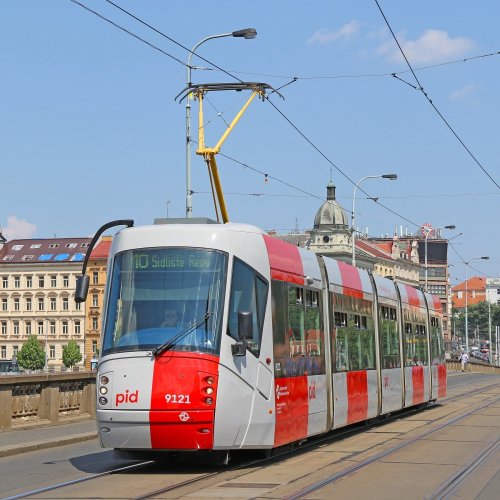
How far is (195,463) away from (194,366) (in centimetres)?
232

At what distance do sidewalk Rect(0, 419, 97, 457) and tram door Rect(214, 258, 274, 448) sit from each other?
4588mm

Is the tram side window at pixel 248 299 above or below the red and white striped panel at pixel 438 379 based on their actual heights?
above

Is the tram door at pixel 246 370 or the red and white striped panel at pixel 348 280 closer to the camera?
the tram door at pixel 246 370

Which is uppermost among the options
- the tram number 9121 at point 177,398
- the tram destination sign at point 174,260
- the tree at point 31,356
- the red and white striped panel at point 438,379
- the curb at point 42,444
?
the tree at point 31,356

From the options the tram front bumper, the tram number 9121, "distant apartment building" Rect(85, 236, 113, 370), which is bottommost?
the tram front bumper

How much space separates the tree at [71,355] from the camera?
12575 centimetres

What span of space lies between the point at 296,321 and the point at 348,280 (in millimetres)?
3938

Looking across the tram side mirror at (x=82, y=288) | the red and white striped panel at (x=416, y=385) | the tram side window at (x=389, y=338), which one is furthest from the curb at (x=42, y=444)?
the red and white striped panel at (x=416, y=385)

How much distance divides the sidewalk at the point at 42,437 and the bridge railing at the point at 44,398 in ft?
0.79

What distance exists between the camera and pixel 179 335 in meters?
13.7

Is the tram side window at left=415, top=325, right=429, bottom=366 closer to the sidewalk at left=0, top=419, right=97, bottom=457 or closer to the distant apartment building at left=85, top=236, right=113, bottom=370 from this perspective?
the sidewalk at left=0, top=419, right=97, bottom=457

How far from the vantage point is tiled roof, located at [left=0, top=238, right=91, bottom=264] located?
141250 mm

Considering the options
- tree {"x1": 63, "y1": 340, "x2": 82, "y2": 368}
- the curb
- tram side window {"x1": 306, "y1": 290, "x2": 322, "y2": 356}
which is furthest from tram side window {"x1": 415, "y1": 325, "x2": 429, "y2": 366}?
tree {"x1": 63, "y1": 340, "x2": 82, "y2": 368}

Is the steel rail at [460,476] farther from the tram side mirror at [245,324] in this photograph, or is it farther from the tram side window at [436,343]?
the tram side window at [436,343]
